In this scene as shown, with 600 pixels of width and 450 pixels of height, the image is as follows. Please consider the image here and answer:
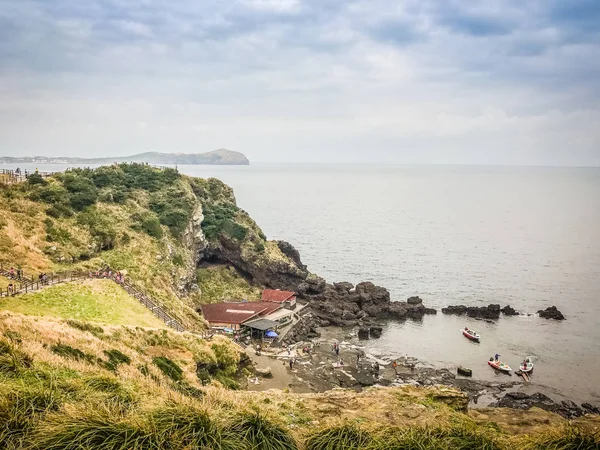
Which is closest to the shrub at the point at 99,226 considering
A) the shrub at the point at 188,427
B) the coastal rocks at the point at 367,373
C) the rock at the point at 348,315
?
the rock at the point at 348,315

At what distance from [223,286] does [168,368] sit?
47.2 metres

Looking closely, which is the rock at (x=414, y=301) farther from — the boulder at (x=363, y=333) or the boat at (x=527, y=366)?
the boat at (x=527, y=366)

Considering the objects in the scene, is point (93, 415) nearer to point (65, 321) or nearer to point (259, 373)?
point (65, 321)

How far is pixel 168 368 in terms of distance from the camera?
29.1 metres

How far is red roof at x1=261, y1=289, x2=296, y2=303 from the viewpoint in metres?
71.8

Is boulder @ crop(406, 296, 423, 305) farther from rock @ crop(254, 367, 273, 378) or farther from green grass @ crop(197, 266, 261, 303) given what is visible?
rock @ crop(254, 367, 273, 378)

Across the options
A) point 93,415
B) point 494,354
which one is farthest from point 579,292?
point 93,415

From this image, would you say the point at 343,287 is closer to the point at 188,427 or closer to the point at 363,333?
the point at 363,333

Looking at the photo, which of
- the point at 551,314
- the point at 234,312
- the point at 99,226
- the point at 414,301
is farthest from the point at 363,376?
the point at 551,314

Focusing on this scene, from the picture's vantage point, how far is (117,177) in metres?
79.4

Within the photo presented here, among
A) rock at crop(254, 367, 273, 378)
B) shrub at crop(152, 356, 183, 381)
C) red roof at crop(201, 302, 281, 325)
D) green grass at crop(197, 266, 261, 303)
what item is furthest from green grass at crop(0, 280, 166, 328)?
green grass at crop(197, 266, 261, 303)

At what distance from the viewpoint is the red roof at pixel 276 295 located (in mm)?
71750

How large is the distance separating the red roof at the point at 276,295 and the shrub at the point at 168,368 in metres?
41.0

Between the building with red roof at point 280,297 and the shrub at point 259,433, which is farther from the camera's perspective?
the building with red roof at point 280,297
